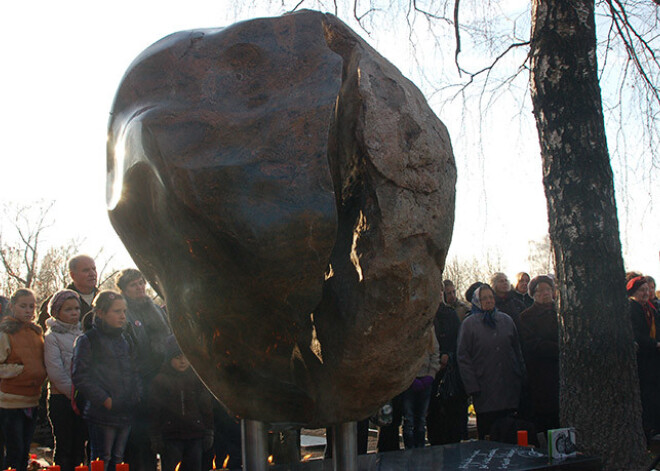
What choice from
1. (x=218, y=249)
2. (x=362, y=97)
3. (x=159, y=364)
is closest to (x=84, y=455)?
(x=159, y=364)

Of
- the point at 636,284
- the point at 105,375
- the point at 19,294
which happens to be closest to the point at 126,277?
the point at 105,375

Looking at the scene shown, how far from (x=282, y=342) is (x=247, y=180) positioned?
27.8 inches

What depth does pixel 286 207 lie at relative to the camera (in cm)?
216

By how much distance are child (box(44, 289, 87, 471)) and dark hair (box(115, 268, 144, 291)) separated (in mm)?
300

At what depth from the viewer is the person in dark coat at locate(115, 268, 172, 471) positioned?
4371mm

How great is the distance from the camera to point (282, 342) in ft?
8.36

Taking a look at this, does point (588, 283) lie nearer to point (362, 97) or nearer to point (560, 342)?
point (560, 342)

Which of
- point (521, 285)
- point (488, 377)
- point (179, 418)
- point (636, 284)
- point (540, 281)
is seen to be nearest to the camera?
point (179, 418)

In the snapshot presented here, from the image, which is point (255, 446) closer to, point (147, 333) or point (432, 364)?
point (147, 333)

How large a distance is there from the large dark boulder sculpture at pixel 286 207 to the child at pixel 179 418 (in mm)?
1721

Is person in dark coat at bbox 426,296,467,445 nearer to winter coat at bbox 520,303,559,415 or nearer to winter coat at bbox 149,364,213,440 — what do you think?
winter coat at bbox 520,303,559,415

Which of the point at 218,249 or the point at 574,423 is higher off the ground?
the point at 218,249

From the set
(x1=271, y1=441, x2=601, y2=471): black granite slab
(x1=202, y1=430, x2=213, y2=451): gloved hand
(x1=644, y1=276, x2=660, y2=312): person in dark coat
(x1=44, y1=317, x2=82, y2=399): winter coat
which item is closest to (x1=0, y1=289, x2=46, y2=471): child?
(x1=44, y1=317, x2=82, y2=399): winter coat

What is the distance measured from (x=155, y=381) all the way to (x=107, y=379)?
403 mm
